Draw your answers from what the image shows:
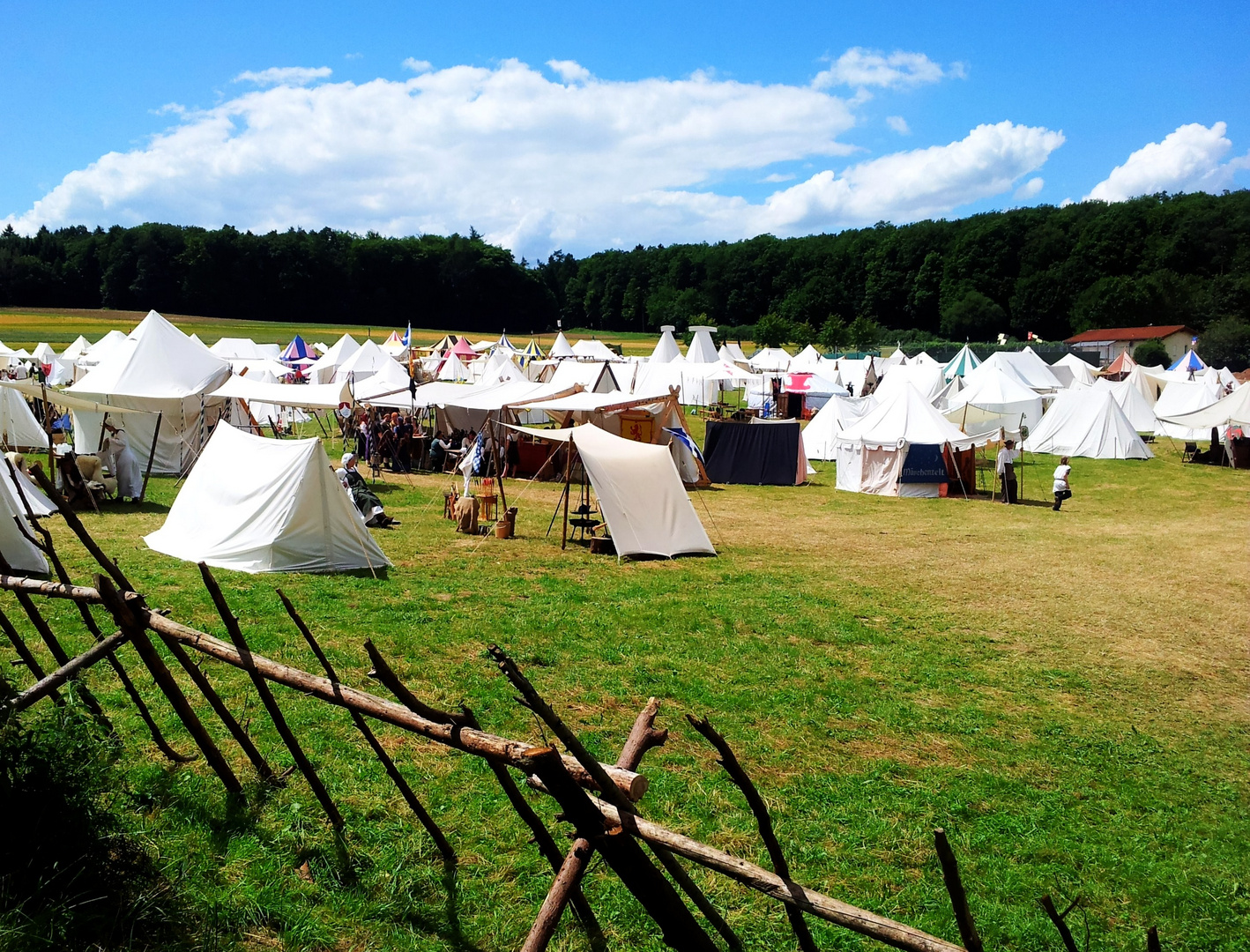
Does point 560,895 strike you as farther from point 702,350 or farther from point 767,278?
point 767,278

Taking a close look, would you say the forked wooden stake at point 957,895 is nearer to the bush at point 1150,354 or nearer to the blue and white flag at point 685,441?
the blue and white flag at point 685,441


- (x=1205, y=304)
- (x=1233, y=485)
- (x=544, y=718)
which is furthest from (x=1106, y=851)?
(x=1205, y=304)

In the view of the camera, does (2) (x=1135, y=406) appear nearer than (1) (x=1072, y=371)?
Yes

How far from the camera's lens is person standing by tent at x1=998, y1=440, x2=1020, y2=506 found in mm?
20375

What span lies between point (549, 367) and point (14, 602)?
110ft

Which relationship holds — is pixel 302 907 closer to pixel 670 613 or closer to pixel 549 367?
pixel 670 613

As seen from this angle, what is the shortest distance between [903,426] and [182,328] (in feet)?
220

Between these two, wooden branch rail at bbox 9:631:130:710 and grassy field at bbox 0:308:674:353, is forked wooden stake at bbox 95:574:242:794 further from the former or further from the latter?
grassy field at bbox 0:308:674:353

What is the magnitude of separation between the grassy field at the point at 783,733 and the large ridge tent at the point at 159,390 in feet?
19.9

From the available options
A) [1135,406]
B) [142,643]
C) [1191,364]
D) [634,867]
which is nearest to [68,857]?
[142,643]

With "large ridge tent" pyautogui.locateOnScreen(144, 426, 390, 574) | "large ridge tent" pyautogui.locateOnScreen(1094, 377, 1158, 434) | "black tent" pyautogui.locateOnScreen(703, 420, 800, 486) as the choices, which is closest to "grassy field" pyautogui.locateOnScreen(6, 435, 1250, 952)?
"large ridge tent" pyautogui.locateOnScreen(144, 426, 390, 574)

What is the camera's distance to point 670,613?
10.1 meters

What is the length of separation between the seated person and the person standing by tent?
13.3 metres

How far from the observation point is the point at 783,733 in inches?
270
